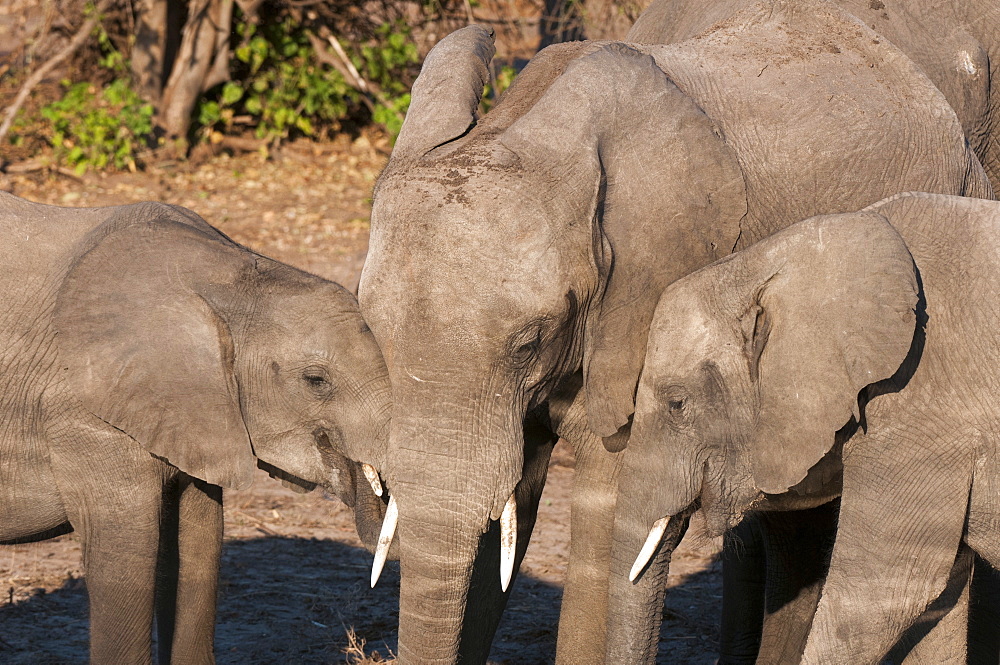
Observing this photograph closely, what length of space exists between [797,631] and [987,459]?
1.37 metres

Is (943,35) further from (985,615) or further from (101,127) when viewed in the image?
(101,127)

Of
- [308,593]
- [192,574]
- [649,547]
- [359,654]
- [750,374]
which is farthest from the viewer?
[308,593]


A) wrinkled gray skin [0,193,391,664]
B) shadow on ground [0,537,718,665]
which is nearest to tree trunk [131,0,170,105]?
shadow on ground [0,537,718,665]

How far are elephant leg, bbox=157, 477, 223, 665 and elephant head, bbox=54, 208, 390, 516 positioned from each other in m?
0.32

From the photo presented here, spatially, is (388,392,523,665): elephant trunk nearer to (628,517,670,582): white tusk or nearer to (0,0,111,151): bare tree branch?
(628,517,670,582): white tusk

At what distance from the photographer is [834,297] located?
142 inches

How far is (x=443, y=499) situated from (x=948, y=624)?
56.0 inches

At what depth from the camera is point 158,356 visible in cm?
404

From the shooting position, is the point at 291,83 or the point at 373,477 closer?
the point at 373,477

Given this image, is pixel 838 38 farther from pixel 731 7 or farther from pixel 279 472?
pixel 279 472

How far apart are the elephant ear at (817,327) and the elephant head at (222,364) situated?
1.03 meters

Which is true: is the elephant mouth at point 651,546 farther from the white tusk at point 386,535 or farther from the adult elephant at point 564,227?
the white tusk at point 386,535

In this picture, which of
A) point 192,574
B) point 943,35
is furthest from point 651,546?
point 943,35

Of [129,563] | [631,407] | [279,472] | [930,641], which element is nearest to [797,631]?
[930,641]
